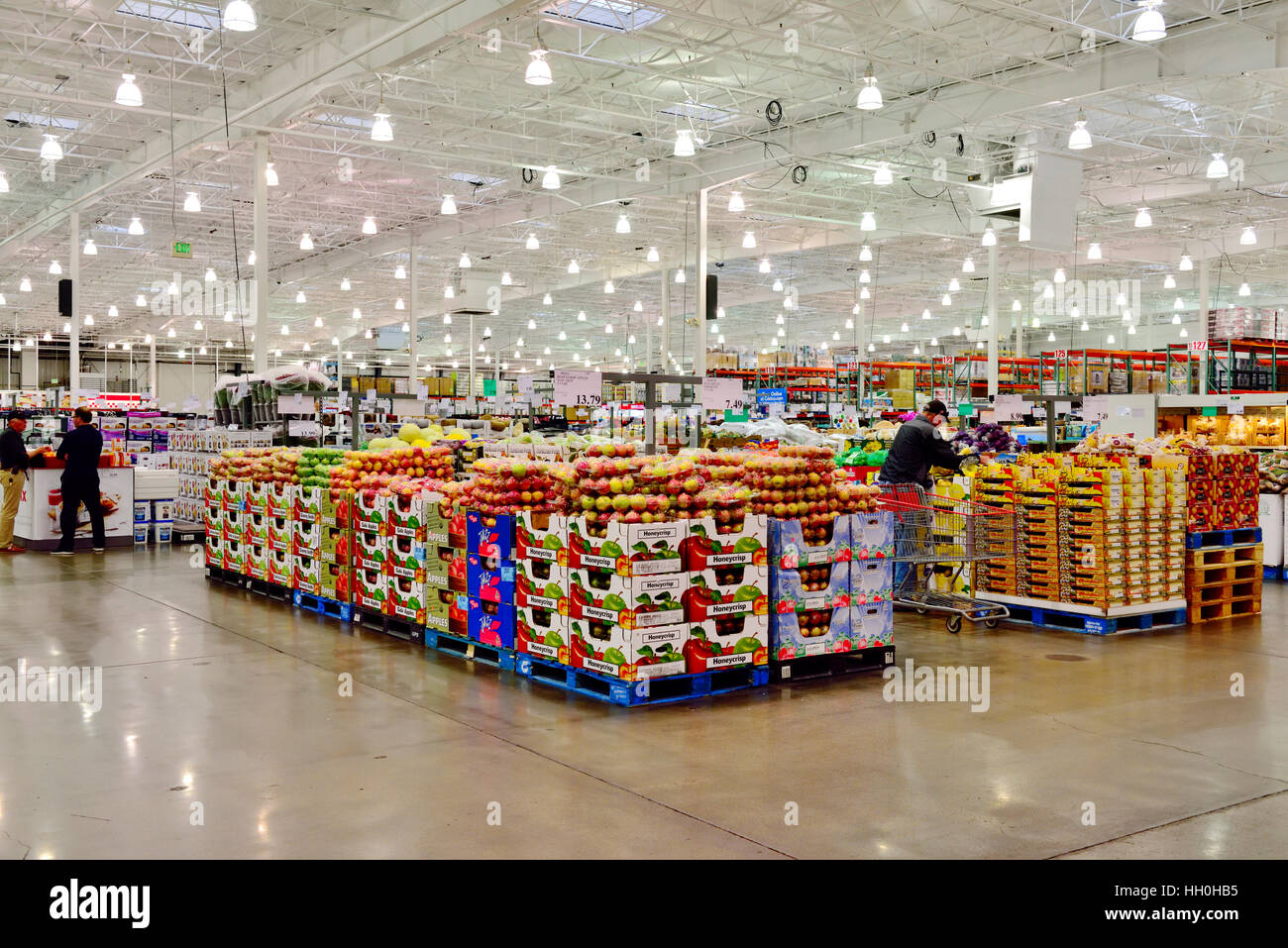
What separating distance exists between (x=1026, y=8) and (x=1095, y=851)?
1177cm

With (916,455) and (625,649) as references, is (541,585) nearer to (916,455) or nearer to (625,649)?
(625,649)

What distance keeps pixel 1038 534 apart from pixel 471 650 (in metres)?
4.64

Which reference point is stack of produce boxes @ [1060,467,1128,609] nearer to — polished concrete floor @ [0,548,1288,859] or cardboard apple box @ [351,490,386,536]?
polished concrete floor @ [0,548,1288,859]

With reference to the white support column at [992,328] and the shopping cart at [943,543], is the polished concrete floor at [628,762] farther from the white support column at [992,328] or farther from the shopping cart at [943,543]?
the white support column at [992,328]

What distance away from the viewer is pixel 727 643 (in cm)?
645

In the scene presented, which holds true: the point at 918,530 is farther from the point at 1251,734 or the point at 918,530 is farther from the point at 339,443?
the point at 339,443

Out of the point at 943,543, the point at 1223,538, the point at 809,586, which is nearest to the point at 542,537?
the point at 809,586

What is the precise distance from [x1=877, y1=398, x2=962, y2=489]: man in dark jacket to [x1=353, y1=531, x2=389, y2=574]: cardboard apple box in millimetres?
4065

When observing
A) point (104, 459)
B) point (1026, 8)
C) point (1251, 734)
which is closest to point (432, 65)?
point (104, 459)

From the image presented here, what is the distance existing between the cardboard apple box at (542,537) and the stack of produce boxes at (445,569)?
837 millimetres

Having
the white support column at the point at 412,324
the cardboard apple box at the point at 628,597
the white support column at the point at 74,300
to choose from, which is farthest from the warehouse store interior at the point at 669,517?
the white support column at the point at 412,324

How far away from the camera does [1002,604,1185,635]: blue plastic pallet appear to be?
8.63 m

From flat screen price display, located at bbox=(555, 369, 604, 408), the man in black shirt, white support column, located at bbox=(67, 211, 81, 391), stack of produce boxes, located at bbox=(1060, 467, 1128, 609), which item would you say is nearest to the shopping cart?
stack of produce boxes, located at bbox=(1060, 467, 1128, 609)

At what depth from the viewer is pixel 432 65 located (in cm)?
1622
